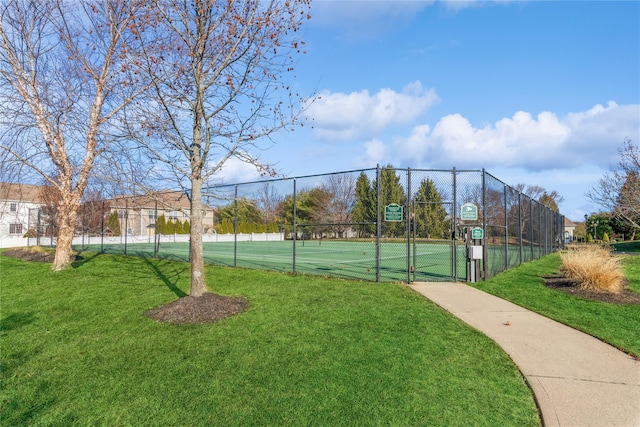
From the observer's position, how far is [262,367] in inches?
166

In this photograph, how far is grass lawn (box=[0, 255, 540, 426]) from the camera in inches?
129

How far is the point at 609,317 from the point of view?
21.6 feet

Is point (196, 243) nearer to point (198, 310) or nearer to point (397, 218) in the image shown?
point (198, 310)

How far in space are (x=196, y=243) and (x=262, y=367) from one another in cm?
318

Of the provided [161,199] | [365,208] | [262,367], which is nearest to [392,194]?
[365,208]

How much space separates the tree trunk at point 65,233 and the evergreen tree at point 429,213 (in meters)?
11.2

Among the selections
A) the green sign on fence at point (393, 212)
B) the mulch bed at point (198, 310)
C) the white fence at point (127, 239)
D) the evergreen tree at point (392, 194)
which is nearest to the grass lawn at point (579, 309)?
the green sign on fence at point (393, 212)

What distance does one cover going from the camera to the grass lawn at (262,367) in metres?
3.28

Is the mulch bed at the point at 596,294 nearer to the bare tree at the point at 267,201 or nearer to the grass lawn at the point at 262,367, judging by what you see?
the grass lawn at the point at 262,367

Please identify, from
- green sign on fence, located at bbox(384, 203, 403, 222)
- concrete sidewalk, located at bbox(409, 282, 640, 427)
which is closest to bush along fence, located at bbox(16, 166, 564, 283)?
green sign on fence, located at bbox(384, 203, 403, 222)

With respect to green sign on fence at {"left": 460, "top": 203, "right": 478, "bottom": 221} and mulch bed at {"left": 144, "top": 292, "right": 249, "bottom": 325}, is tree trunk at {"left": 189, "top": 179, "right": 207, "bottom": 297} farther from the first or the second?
green sign on fence at {"left": 460, "top": 203, "right": 478, "bottom": 221}

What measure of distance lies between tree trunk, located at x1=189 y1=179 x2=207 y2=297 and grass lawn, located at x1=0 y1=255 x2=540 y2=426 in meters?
1.00

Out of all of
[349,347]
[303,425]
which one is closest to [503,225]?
[349,347]

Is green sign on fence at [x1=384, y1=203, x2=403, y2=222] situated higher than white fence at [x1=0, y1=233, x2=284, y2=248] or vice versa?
green sign on fence at [x1=384, y1=203, x2=403, y2=222]
